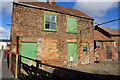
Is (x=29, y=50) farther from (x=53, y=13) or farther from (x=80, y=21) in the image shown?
(x=80, y=21)

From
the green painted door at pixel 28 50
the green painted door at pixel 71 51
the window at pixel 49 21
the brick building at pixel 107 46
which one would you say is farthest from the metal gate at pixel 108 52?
the green painted door at pixel 28 50

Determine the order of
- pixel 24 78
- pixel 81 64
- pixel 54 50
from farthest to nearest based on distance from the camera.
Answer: pixel 81 64 < pixel 54 50 < pixel 24 78

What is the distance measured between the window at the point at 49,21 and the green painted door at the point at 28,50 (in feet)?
7.18

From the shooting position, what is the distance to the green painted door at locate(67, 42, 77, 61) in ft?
30.6

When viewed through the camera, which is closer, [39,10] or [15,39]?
[15,39]

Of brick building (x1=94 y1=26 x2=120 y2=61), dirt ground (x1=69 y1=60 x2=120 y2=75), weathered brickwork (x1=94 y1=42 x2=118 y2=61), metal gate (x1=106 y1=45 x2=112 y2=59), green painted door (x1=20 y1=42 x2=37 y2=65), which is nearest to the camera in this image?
green painted door (x1=20 y1=42 x2=37 y2=65)

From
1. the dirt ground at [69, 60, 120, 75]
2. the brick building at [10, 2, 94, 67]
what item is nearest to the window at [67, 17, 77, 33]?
the brick building at [10, 2, 94, 67]

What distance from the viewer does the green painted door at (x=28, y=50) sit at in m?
7.17

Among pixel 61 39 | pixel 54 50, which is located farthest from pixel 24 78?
pixel 61 39

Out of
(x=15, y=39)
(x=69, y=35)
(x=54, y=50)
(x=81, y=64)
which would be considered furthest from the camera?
(x=81, y=64)

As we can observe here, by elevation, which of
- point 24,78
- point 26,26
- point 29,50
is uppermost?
point 26,26

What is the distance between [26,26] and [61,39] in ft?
12.2

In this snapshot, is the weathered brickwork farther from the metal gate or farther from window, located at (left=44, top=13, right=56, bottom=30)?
window, located at (left=44, top=13, right=56, bottom=30)

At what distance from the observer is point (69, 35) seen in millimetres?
9414
